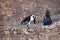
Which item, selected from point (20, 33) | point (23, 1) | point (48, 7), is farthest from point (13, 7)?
point (20, 33)

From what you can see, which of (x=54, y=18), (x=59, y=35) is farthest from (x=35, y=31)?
(x=54, y=18)

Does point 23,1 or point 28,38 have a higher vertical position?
point 23,1

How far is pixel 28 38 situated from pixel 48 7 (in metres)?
2.13

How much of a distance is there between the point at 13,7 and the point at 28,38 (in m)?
1.93

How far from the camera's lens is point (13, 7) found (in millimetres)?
7742

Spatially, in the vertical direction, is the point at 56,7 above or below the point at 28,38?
above

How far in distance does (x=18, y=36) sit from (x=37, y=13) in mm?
1918

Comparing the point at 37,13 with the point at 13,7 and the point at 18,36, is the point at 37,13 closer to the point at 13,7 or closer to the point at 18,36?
the point at 13,7

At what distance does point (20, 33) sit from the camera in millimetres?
6062

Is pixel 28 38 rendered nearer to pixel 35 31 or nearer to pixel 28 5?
pixel 35 31

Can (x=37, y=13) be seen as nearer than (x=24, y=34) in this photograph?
No

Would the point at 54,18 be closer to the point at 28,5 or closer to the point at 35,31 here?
the point at 28,5

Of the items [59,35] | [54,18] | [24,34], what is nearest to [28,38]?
[24,34]

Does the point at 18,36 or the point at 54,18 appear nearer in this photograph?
the point at 18,36
